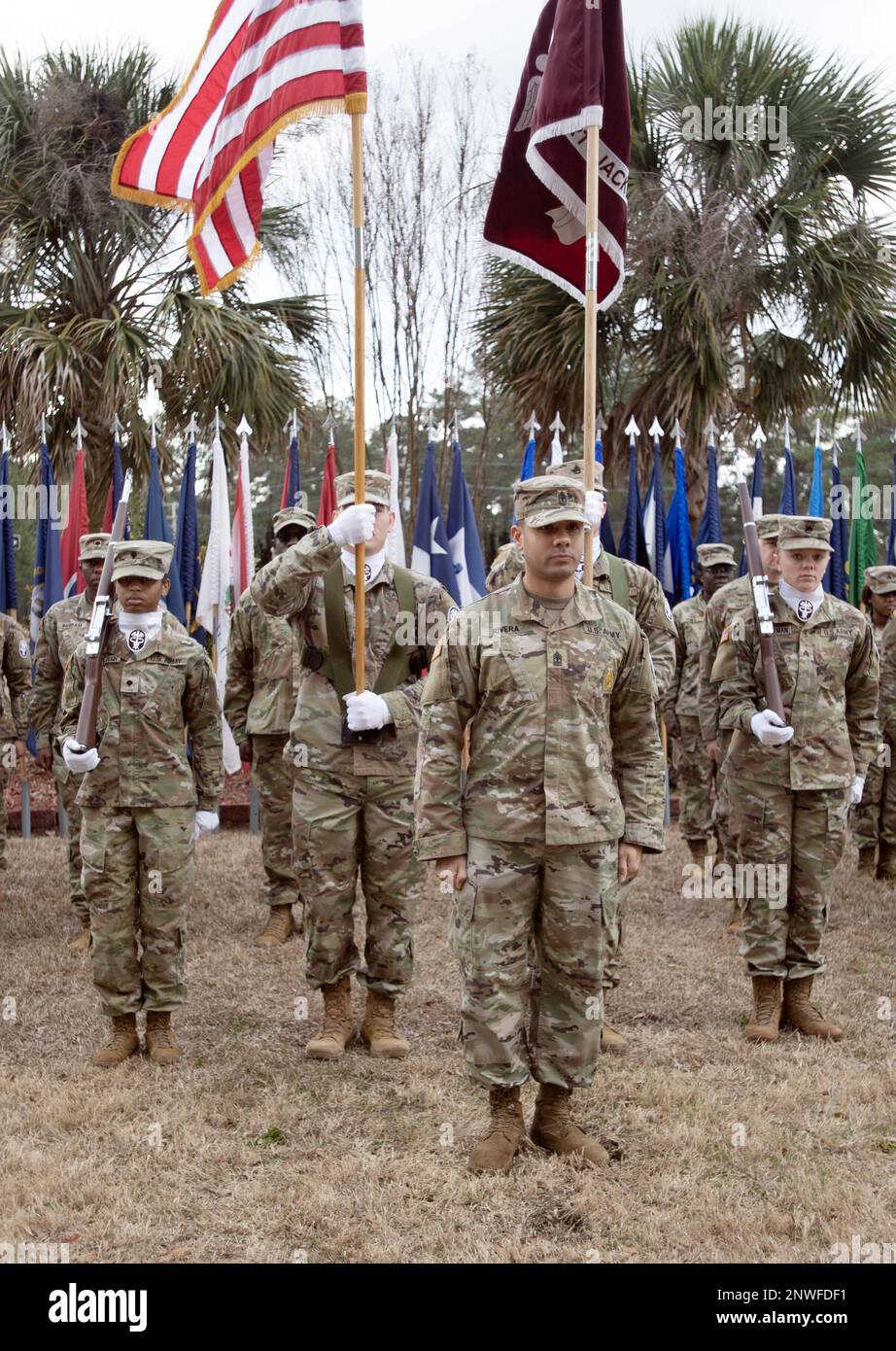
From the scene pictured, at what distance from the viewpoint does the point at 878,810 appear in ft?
31.5

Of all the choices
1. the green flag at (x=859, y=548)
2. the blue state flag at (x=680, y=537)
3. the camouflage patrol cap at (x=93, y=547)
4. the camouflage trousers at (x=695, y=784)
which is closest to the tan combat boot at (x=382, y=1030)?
the camouflage patrol cap at (x=93, y=547)

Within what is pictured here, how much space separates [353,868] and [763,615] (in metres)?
2.09

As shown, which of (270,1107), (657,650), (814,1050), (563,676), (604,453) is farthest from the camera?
(604,453)

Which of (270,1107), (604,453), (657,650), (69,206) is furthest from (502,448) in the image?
(270,1107)

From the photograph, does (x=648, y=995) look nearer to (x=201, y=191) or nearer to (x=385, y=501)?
(x=385, y=501)

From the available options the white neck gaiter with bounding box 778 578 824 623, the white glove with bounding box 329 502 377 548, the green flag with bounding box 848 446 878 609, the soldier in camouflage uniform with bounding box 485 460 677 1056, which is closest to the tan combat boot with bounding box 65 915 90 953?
the soldier in camouflage uniform with bounding box 485 460 677 1056

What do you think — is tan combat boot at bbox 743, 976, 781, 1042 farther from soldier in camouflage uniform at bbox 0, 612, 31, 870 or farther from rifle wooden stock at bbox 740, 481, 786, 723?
soldier in camouflage uniform at bbox 0, 612, 31, 870

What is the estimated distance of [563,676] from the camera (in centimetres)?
438

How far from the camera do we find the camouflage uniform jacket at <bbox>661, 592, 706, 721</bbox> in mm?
9609

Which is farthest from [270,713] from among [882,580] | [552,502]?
[882,580]

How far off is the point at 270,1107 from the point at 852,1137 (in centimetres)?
212

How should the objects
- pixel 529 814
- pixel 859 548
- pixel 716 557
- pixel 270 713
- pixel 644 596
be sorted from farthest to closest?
pixel 859 548 < pixel 716 557 < pixel 270 713 < pixel 644 596 < pixel 529 814

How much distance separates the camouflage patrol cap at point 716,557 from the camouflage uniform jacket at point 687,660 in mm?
336

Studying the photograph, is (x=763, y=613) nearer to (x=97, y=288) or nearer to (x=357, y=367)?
(x=357, y=367)
